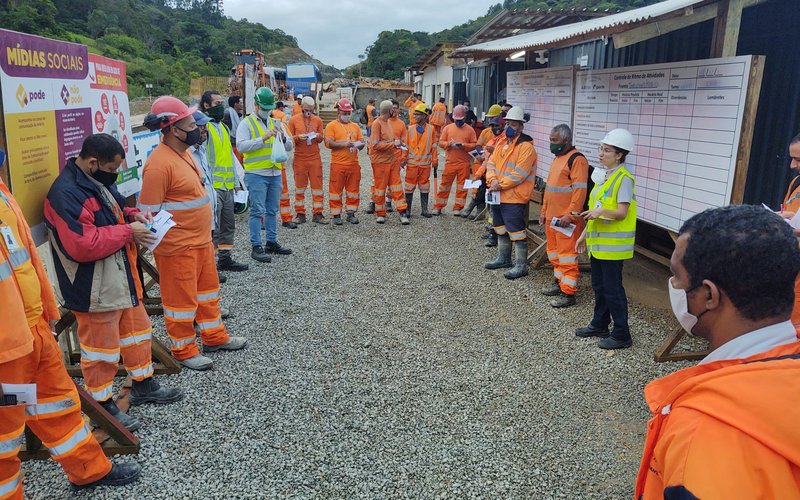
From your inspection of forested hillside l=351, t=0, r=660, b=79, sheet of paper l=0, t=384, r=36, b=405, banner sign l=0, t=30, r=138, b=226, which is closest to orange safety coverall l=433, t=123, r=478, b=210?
banner sign l=0, t=30, r=138, b=226

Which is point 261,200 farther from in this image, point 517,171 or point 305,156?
point 517,171

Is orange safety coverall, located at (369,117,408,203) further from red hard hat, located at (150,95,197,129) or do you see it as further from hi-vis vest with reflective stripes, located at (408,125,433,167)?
red hard hat, located at (150,95,197,129)

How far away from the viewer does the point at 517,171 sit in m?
6.37

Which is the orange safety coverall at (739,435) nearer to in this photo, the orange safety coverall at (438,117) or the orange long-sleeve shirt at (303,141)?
the orange long-sleeve shirt at (303,141)

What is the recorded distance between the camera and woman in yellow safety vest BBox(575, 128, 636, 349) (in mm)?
4457

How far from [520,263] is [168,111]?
4406 millimetres

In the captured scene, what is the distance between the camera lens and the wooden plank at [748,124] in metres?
4.03

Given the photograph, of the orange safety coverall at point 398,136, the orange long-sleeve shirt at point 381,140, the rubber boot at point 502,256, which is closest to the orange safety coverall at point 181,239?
the rubber boot at point 502,256

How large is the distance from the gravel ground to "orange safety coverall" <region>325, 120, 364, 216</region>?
319cm

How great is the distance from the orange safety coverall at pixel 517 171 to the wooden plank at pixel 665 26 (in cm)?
186

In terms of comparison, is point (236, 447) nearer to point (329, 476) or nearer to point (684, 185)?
point (329, 476)

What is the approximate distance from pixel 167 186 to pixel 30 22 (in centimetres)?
5403

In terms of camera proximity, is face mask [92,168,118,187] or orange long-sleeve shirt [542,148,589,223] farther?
orange long-sleeve shirt [542,148,589,223]

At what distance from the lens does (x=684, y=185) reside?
15.8ft
